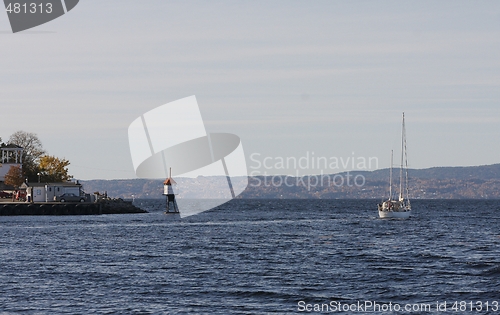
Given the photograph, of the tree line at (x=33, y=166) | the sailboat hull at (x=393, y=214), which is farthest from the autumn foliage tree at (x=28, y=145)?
the sailboat hull at (x=393, y=214)

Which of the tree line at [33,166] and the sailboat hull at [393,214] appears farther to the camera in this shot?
the tree line at [33,166]


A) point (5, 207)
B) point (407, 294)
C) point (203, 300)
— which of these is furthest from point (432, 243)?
point (5, 207)

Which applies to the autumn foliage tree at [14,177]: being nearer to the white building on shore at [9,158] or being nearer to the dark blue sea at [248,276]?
the white building on shore at [9,158]

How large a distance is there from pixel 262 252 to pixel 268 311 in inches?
892

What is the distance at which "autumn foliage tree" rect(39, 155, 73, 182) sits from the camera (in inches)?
6156

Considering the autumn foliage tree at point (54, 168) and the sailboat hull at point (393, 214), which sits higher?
the autumn foliage tree at point (54, 168)

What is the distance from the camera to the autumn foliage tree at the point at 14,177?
146500 mm

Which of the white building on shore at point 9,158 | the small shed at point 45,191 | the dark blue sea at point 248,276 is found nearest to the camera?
the dark blue sea at point 248,276

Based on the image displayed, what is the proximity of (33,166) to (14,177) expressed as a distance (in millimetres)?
11937

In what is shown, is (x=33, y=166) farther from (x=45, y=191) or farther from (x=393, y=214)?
(x=393, y=214)

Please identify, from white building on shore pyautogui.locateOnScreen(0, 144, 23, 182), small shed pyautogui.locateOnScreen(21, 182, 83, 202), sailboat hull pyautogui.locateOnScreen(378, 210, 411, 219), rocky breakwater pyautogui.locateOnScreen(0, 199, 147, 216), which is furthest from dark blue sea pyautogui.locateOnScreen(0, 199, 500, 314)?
white building on shore pyautogui.locateOnScreen(0, 144, 23, 182)

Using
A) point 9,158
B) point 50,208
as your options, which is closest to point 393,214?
point 50,208

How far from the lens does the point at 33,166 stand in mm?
158375

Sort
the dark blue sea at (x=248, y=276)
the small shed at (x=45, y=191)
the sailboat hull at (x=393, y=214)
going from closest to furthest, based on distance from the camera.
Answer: the dark blue sea at (x=248, y=276) < the sailboat hull at (x=393, y=214) < the small shed at (x=45, y=191)
